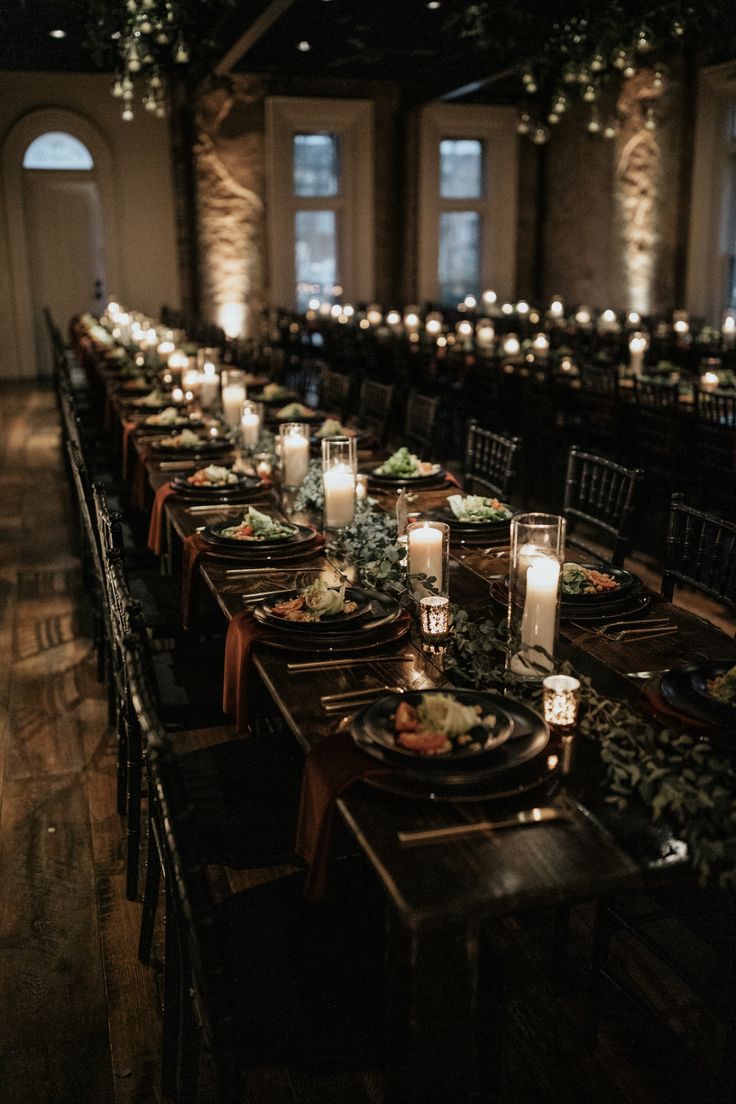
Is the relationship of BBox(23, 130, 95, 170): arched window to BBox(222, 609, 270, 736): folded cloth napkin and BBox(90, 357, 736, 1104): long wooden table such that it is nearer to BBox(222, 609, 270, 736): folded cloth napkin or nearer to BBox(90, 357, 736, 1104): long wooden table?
BBox(222, 609, 270, 736): folded cloth napkin

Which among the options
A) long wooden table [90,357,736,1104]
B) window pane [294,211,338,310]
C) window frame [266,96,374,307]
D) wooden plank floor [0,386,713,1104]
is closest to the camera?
long wooden table [90,357,736,1104]

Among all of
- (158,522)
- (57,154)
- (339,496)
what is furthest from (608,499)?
(57,154)

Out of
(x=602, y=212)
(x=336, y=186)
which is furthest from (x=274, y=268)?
(x=602, y=212)

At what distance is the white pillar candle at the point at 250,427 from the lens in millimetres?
3992

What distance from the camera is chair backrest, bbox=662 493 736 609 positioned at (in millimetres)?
2385

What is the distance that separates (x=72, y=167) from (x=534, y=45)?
672 centimetres

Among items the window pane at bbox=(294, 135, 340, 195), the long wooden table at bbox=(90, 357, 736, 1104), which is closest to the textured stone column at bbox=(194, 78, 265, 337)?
the window pane at bbox=(294, 135, 340, 195)

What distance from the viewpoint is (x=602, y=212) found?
12.2 m

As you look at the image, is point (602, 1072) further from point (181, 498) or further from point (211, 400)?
point (211, 400)

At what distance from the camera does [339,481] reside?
275 centimetres

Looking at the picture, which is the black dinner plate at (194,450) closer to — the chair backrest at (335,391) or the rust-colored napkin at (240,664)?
the chair backrest at (335,391)

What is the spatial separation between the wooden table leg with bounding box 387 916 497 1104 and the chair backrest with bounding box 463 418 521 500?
7.26ft

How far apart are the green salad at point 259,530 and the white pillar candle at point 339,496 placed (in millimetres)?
163

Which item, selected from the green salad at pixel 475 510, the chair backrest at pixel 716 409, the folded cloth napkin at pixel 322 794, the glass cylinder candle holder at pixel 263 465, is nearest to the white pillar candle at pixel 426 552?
the green salad at pixel 475 510
